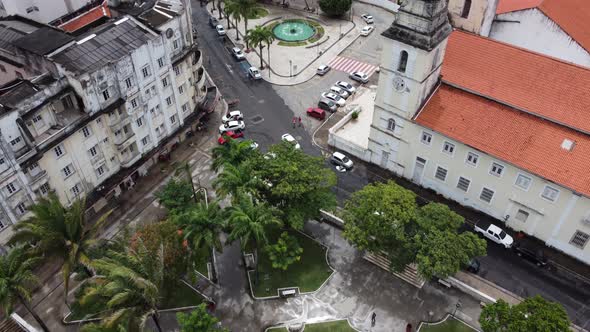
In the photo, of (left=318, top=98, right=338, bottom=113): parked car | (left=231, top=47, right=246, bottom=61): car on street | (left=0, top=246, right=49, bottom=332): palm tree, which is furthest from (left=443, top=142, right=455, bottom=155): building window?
(left=231, top=47, right=246, bottom=61): car on street

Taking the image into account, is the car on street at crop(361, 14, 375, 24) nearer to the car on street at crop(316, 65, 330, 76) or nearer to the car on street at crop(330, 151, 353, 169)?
the car on street at crop(316, 65, 330, 76)

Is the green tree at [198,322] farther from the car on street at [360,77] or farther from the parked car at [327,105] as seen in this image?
the car on street at [360,77]

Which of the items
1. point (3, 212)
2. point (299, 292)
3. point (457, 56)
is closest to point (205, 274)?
point (299, 292)

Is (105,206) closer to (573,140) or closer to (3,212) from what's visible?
(3,212)

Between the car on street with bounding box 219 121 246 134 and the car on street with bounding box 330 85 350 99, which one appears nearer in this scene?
the car on street with bounding box 219 121 246 134

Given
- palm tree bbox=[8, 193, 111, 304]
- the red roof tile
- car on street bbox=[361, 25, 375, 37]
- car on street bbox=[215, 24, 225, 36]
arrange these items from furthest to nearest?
car on street bbox=[215, 24, 225, 36]
car on street bbox=[361, 25, 375, 37]
the red roof tile
palm tree bbox=[8, 193, 111, 304]

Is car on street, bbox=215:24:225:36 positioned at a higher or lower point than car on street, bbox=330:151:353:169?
higher
